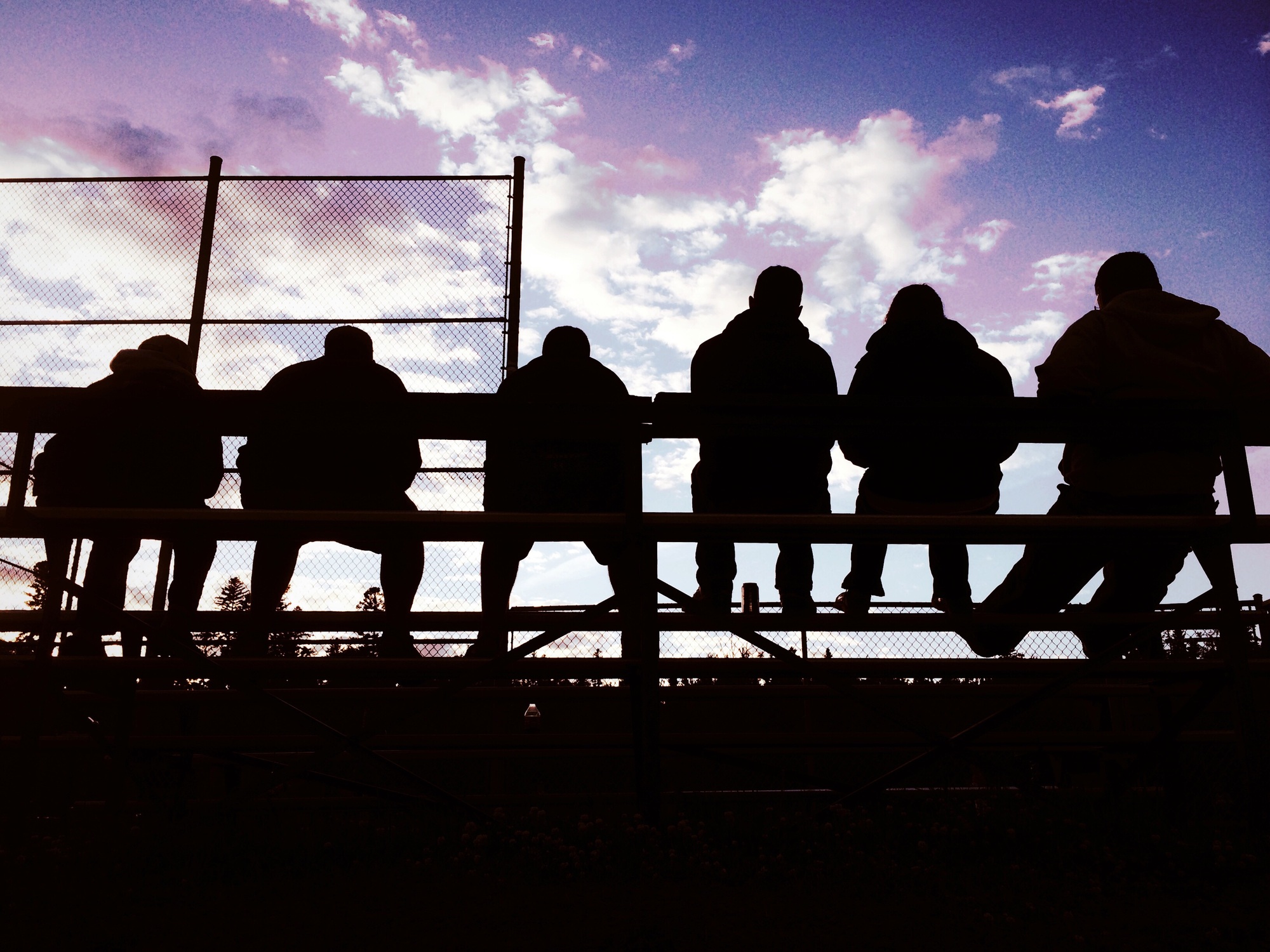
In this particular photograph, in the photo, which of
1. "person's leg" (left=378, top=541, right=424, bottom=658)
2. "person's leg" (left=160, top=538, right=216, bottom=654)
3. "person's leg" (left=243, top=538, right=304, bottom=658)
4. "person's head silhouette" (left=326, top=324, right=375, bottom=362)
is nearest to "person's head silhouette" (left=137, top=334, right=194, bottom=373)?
"person's head silhouette" (left=326, top=324, right=375, bottom=362)

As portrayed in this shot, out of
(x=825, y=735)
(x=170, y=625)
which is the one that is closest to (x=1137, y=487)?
(x=825, y=735)

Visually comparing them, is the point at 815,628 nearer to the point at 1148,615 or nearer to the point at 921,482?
the point at 921,482

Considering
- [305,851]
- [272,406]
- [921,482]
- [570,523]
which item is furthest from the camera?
[921,482]

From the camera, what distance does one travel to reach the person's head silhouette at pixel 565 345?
12.5 feet

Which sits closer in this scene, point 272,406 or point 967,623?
point 272,406

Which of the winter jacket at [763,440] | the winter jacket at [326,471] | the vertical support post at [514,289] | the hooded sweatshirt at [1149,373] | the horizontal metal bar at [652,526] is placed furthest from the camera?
the vertical support post at [514,289]

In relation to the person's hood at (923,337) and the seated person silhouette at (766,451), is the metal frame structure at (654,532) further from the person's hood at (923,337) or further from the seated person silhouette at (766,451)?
the person's hood at (923,337)

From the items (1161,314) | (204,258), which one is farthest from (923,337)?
(204,258)

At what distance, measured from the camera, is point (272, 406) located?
2543 mm

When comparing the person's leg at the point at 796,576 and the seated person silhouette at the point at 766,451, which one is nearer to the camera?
the seated person silhouette at the point at 766,451

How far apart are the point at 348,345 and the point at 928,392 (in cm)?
242

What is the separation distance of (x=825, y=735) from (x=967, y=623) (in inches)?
28.7

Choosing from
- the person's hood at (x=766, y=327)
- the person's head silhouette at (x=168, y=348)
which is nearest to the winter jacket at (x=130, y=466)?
the person's head silhouette at (x=168, y=348)

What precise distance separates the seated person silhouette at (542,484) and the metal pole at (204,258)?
12.9ft
